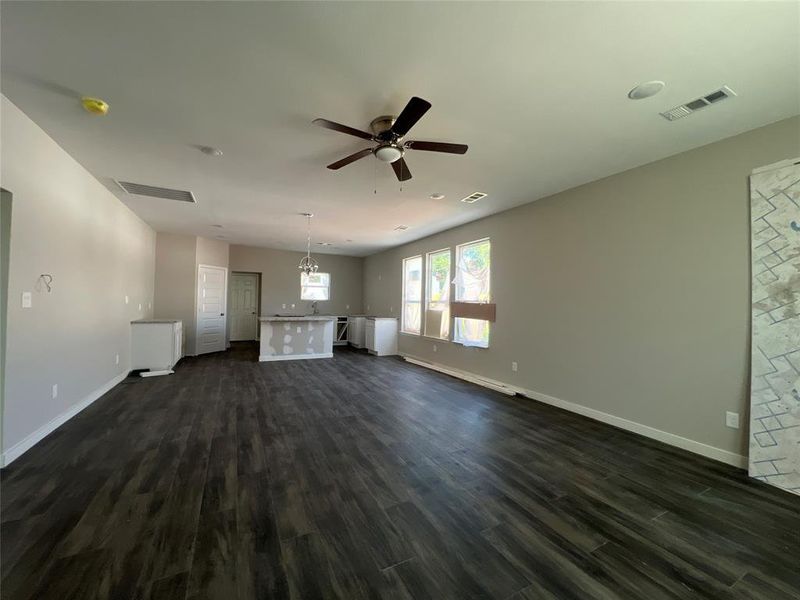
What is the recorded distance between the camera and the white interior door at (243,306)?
367 inches

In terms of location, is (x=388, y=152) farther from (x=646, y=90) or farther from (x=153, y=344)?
(x=153, y=344)

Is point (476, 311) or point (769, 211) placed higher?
point (769, 211)

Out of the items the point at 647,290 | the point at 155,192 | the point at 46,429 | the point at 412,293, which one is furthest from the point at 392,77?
the point at 412,293

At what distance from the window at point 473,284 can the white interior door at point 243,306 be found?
6431 mm

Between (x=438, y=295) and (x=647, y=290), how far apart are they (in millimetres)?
3827

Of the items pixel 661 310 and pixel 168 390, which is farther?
pixel 168 390

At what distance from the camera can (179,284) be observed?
695cm

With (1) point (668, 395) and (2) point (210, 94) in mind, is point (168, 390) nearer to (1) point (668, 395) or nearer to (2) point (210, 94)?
(2) point (210, 94)

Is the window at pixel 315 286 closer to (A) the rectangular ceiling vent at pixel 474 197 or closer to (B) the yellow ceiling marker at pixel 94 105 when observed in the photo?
(A) the rectangular ceiling vent at pixel 474 197

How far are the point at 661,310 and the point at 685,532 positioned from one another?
6.66ft

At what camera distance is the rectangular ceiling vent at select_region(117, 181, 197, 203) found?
157 inches

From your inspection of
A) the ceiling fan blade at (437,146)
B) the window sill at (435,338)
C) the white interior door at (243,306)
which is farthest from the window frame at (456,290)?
the white interior door at (243,306)

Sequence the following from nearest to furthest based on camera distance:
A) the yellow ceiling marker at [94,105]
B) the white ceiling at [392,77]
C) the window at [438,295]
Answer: the white ceiling at [392,77] → the yellow ceiling marker at [94,105] → the window at [438,295]

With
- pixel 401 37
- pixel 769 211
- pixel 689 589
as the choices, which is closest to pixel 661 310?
pixel 769 211
